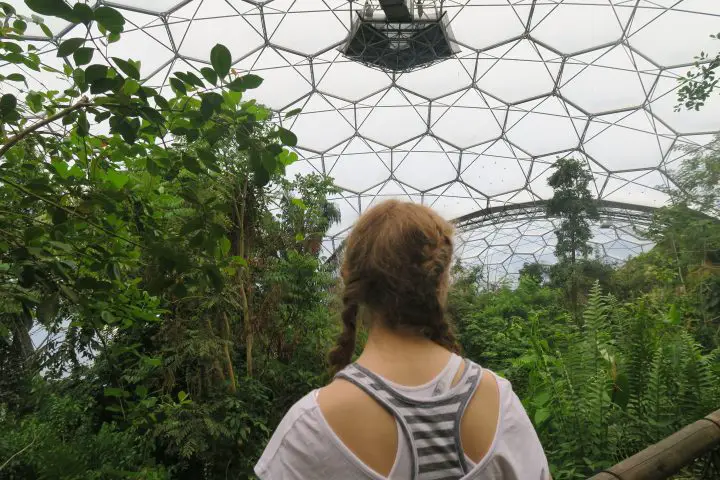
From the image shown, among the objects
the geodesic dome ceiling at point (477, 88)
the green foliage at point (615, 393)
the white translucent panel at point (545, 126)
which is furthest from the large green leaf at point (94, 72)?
the white translucent panel at point (545, 126)

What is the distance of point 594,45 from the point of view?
21.4 metres

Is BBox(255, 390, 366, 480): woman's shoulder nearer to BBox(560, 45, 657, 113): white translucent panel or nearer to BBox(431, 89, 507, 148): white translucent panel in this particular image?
BBox(560, 45, 657, 113): white translucent panel

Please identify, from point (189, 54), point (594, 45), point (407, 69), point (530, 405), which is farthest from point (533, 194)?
point (530, 405)


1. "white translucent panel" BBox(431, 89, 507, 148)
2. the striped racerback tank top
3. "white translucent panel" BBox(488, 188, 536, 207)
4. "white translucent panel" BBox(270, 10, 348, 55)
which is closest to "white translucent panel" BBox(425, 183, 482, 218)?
"white translucent panel" BBox(488, 188, 536, 207)

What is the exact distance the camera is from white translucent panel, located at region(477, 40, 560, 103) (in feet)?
72.4

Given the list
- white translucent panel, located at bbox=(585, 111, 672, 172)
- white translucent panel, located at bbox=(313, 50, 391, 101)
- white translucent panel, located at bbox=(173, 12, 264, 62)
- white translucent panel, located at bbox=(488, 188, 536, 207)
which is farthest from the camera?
white translucent panel, located at bbox=(488, 188, 536, 207)

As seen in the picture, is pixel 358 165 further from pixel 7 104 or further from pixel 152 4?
pixel 7 104

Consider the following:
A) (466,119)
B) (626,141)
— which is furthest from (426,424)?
(626,141)

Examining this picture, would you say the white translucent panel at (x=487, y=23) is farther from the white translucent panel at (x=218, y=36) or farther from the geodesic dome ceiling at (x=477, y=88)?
the white translucent panel at (x=218, y=36)

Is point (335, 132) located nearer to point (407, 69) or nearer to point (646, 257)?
point (407, 69)

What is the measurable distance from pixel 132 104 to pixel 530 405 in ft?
11.6

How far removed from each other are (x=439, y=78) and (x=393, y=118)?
2.91m

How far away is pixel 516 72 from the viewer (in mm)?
23047

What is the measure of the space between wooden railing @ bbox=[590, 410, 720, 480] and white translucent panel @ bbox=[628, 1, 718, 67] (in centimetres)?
2020
